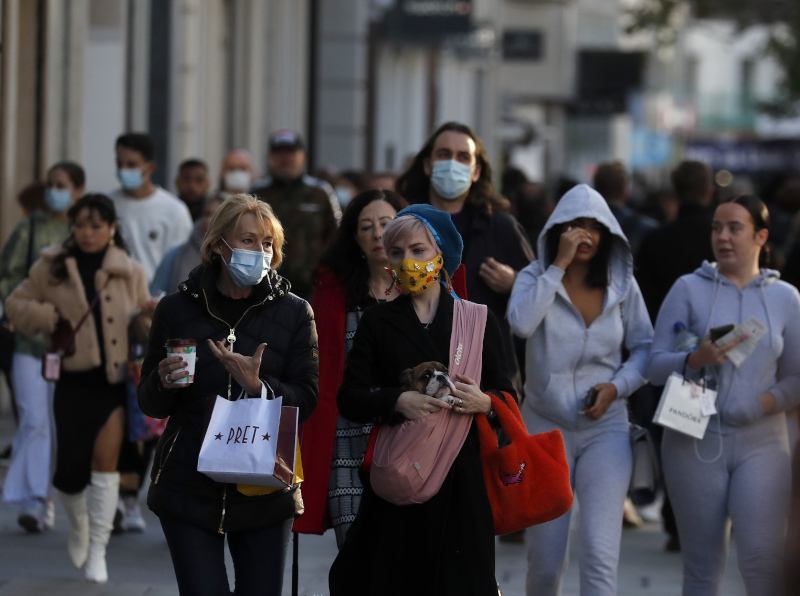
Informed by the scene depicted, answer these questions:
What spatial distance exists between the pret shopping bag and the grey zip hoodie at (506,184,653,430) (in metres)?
1.66

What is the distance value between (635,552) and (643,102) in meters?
39.6

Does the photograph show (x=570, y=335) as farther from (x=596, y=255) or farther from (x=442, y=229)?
(x=442, y=229)

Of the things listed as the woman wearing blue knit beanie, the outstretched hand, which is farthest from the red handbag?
the outstretched hand

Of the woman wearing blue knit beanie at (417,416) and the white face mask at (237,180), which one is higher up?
the white face mask at (237,180)

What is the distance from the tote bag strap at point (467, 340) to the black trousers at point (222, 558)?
81 centimetres

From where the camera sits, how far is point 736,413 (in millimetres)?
5977

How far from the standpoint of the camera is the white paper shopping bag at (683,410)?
232 inches

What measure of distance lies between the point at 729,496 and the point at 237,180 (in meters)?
5.98

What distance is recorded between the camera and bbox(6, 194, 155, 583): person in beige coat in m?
7.22

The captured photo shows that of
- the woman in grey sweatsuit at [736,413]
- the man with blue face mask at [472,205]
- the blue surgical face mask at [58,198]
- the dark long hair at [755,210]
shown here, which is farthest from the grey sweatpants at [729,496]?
the blue surgical face mask at [58,198]

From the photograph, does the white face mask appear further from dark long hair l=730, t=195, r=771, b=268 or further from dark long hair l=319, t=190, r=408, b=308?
dark long hair l=730, t=195, r=771, b=268

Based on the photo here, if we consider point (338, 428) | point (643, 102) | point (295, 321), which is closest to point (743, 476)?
point (338, 428)

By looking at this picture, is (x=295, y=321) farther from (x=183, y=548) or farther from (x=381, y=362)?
(x=183, y=548)

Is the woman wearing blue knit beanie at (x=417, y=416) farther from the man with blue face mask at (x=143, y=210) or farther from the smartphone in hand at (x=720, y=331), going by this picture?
the man with blue face mask at (x=143, y=210)
